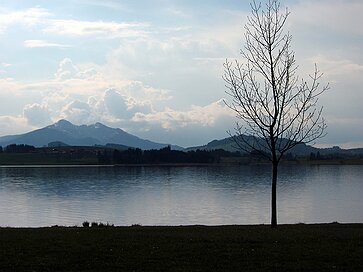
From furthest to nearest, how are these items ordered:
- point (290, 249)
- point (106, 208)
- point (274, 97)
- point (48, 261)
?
point (106, 208), point (274, 97), point (290, 249), point (48, 261)

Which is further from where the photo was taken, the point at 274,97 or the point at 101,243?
the point at 274,97

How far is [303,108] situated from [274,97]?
1.57 meters

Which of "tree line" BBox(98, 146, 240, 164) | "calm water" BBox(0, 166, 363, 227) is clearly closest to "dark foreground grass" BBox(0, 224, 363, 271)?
"calm water" BBox(0, 166, 363, 227)

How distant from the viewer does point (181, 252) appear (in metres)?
12.7

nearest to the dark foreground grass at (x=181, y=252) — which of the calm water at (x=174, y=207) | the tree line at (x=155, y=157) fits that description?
the calm water at (x=174, y=207)

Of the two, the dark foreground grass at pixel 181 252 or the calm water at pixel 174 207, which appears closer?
the dark foreground grass at pixel 181 252

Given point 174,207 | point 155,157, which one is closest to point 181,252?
point 174,207

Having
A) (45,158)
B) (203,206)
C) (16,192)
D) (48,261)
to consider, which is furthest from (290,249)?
(45,158)

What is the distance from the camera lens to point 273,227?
19.4m

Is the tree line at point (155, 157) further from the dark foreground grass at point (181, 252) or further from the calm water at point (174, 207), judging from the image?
the dark foreground grass at point (181, 252)

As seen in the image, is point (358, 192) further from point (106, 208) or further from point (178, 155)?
point (178, 155)

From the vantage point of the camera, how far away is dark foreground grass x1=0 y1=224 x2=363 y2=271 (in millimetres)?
11258

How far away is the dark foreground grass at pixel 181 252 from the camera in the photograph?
1126cm

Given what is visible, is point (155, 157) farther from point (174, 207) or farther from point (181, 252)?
point (181, 252)
